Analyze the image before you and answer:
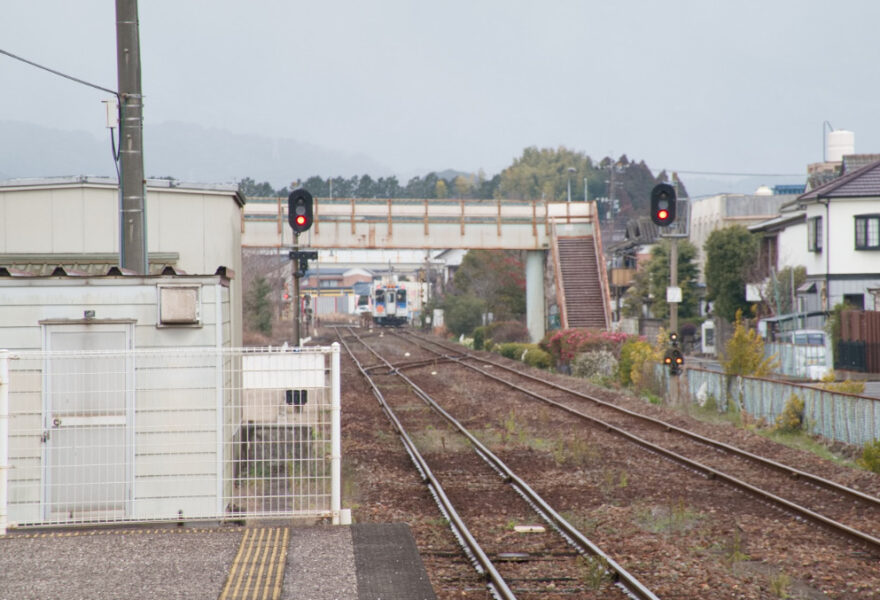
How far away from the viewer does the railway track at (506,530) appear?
7688 millimetres

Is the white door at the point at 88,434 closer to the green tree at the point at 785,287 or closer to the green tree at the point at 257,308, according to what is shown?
the green tree at the point at 785,287

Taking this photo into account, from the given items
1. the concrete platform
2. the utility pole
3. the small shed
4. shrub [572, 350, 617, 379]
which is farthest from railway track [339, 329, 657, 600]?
shrub [572, 350, 617, 379]

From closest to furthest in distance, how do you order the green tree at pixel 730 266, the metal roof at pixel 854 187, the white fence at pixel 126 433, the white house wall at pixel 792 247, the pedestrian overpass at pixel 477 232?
the white fence at pixel 126 433
the metal roof at pixel 854 187
the pedestrian overpass at pixel 477 232
the white house wall at pixel 792 247
the green tree at pixel 730 266

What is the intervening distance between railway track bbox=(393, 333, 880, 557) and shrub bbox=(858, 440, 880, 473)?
3.11 ft

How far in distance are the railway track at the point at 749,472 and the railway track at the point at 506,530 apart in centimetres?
246

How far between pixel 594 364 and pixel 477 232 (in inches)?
439

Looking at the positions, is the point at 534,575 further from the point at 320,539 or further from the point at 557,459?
the point at 557,459

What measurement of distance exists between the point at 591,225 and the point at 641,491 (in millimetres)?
30021

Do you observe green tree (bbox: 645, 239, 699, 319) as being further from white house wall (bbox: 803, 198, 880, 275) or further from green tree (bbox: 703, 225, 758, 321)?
white house wall (bbox: 803, 198, 880, 275)

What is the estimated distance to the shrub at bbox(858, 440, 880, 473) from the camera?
1302cm

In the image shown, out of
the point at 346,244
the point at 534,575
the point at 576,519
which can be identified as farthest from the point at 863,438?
the point at 346,244

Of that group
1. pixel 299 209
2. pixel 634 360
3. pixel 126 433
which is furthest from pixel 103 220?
pixel 634 360

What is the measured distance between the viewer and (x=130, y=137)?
10.1m

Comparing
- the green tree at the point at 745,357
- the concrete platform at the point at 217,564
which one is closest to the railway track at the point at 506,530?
the concrete platform at the point at 217,564
